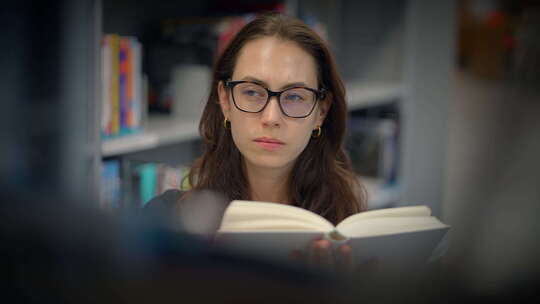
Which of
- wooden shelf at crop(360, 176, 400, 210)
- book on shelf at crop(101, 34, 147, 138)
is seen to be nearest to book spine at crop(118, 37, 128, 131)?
book on shelf at crop(101, 34, 147, 138)

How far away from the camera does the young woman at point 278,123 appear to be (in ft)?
2.79

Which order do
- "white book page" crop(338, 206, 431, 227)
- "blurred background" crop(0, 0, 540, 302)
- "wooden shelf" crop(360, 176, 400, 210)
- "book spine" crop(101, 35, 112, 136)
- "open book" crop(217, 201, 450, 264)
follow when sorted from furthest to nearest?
"wooden shelf" crop(360, 176, 400, 210) → "book spine" crop(101, 35, 112, 136) → "white book page" crop(338, 206, 431, 227) → "open book" crop(217, 201, 450, 264) → "blurred background" crop(0, 0, 540, 302)

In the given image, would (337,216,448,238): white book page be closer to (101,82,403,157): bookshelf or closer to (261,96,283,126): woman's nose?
(261,96,283,126): woman's nose

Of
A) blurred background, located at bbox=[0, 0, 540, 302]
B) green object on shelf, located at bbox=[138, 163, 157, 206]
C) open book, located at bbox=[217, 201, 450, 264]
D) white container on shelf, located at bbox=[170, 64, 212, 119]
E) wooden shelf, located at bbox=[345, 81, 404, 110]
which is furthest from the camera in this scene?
wooden shelf, located at bbox=[345, 81, 404, 110]

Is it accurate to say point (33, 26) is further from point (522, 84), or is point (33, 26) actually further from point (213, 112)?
point (213, 112)

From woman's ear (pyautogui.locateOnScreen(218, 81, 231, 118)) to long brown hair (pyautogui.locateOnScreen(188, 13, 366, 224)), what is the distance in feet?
0.06

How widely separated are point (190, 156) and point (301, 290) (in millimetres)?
2192

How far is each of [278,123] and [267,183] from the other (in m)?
0.13

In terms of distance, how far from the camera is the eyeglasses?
0.85 m

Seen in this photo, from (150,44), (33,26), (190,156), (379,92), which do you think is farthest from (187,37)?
(33,26)

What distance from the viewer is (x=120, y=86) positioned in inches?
61.9

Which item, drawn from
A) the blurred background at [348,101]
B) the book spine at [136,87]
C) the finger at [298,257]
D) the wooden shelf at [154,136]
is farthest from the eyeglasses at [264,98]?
the book spine at [136,87]

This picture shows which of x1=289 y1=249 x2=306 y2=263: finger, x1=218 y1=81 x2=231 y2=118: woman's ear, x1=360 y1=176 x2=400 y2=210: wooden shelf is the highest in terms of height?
x1=218 y1=81 x2=231 y2=118: woman's ear

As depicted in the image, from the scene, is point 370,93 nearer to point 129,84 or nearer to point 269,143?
point 129,84
